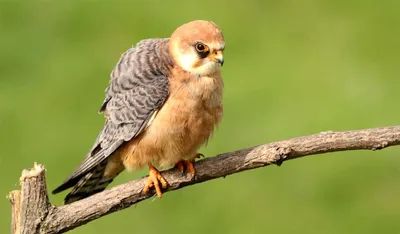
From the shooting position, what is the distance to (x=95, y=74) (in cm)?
1107

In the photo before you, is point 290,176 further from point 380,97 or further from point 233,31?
point 233,31

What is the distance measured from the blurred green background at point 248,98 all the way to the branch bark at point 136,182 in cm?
304

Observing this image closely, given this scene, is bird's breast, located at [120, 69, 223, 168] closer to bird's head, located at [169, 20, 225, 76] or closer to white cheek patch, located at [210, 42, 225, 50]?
bird's head, located at [169, 20, 225, 76]

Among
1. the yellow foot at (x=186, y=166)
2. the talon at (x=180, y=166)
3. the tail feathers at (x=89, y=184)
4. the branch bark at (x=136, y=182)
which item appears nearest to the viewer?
the branch bark at (x=136, y=182)

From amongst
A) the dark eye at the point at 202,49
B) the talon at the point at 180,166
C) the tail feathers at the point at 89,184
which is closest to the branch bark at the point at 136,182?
the talon at the point at 180,166

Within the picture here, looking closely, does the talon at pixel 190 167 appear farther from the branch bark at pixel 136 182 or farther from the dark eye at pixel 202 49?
the dark eye at pixel 202 49

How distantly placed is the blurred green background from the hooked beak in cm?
314

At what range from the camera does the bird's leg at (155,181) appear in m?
6.46

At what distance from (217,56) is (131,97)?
634 millimetres

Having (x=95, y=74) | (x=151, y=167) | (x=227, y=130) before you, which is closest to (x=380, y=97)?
(x=227, y=130)

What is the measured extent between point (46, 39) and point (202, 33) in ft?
18.4

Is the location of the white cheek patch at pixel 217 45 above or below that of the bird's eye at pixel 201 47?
below

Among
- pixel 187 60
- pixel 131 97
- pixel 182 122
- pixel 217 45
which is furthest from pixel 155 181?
pixel 217 45

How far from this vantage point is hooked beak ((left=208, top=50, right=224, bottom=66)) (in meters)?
6.40
